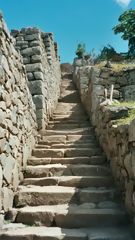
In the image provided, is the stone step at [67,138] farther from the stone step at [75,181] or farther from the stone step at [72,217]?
the stone step at [72,217]

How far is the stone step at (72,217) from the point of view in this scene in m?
3.58

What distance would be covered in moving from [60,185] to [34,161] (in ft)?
2.81

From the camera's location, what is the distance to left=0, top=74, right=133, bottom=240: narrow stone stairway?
3.36 meters

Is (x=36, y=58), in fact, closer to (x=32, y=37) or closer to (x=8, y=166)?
(x=32, y=37)

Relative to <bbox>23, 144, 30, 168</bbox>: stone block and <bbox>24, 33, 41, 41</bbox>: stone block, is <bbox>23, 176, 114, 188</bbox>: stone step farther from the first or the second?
<bbox>24, 33, 41, 41</bbox>: stone block

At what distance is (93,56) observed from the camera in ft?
63.6

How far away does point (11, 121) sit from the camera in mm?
3986

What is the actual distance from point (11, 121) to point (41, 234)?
146 cm

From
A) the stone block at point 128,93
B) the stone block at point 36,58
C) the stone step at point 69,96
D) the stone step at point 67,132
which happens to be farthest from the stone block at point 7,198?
the stone step at point 69,96

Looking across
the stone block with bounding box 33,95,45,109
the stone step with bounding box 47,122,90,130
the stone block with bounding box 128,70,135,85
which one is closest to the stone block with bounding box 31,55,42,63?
the stone block with bounding box 33,95,45,109

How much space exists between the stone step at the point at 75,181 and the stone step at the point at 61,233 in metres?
1.02

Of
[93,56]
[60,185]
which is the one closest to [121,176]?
[60,185]

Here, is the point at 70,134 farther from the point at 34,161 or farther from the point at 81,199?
the point at 81,199

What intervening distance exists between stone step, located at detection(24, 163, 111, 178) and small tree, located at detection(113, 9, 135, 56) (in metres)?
12.4
